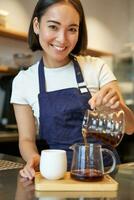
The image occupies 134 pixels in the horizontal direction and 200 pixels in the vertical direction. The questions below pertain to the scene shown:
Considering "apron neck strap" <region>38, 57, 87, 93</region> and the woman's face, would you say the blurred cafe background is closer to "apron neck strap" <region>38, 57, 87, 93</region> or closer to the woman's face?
"apron neck strap" <region>38, 57, 87, 93</region>

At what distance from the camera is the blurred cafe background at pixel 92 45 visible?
10.4 feet

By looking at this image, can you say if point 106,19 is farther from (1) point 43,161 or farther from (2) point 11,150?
(1) point 43,161

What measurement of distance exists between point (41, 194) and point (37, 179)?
8cm

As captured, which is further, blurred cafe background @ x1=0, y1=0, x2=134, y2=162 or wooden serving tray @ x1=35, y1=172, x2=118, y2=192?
blurred cafe background @ x1=0, y1=0, x2=134, y2=162

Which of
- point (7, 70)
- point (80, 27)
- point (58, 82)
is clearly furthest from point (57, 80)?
point (7, 70)

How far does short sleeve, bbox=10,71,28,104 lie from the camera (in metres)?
1.49

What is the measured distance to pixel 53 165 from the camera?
917 mm

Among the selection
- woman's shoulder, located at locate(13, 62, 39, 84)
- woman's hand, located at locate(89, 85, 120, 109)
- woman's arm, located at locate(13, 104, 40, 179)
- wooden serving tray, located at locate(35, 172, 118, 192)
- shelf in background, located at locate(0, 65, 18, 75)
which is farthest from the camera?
shelf in background, located at locate(0, 65, 18, 75)

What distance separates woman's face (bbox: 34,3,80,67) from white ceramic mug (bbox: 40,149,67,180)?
0.57 meters

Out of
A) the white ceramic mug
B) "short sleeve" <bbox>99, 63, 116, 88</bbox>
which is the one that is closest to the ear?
"short sleeve" <bbox>99, 63, 116, 88</bbox>

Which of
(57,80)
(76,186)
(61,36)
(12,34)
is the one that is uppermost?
(12,34)

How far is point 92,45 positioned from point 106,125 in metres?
3.28

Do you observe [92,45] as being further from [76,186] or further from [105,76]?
[76,186]

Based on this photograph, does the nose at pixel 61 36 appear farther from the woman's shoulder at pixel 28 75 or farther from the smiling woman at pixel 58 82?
the woman's shoulder at pixel 28 75
